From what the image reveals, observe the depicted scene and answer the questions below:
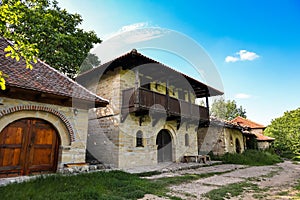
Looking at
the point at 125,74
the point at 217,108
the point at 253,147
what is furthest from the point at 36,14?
the point at 217,108

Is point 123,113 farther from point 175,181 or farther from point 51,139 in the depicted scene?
point 175,181

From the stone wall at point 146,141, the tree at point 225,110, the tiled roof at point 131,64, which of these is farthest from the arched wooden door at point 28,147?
the tree at point 225,110

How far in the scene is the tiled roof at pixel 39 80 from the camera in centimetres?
570

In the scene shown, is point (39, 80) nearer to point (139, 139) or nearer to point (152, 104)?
point (152, 104)

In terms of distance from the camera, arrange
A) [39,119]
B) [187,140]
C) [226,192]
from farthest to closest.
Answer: [187,140] → [39,119] → [226,192]

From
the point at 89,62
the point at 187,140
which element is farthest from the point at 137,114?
the point at 89,62

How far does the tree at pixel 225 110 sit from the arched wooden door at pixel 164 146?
2963cm

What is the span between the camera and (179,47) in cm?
1158

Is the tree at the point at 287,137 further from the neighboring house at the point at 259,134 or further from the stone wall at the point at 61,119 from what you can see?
the stone wall at the point at 61,119

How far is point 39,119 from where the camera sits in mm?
6484

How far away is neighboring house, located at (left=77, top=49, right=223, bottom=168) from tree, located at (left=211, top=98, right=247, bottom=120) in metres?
29.7

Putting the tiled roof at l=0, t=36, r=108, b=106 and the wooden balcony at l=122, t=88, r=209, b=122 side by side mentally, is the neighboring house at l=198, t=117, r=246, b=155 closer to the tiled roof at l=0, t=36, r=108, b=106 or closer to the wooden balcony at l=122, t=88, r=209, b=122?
the wooden balcony at l=122, t=88, r=209, b=122

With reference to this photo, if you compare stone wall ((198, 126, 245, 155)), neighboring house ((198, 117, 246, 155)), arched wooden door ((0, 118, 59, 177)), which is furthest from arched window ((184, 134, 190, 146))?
arched wooden door ((0, 118, 59, 177))

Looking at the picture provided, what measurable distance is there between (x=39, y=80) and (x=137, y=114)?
4.77 m
